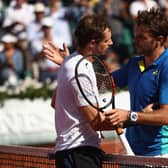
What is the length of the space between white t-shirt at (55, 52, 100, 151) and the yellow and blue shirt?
40 cm

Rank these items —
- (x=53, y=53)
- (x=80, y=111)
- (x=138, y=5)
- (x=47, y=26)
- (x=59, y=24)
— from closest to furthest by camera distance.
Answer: (x=80, y=111), (x=53, y=53), (x=47, y=26), (x=59, y=24), (x=138, y=5)

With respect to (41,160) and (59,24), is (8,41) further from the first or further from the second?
(41,160)

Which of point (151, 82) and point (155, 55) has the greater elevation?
point (155, 55)

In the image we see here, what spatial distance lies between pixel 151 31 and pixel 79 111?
84cm

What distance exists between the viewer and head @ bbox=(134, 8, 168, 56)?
5910mm

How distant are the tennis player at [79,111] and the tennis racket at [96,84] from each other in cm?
2

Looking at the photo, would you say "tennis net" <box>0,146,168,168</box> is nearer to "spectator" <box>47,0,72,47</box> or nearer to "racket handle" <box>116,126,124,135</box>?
"racket handle" <box>116,126,124,135</box>

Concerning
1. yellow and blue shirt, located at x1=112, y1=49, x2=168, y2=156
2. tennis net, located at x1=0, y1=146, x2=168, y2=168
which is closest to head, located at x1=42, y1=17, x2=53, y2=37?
tennis net, located at x1=0, y1=146, x2=168, y2=168

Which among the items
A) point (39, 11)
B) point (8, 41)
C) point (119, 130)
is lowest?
point (119, 130)

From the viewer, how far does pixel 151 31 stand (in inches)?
233

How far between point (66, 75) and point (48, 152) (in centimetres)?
108

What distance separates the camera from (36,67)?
14.6 metres

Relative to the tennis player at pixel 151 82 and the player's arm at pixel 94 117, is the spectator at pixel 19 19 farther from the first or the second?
the player's arm at pixel 94 117

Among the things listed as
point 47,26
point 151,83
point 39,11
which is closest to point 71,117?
point 151,83
